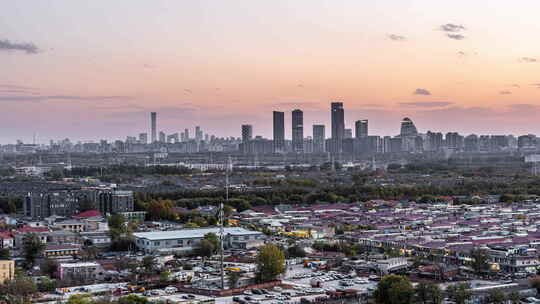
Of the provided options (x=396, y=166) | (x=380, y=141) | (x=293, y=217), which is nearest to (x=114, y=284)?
(x=293, y=217)

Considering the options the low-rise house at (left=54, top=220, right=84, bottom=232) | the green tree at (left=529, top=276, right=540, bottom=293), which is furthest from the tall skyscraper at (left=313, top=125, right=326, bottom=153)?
the green tree at (left=529, top=276, right=540, bottom=293)

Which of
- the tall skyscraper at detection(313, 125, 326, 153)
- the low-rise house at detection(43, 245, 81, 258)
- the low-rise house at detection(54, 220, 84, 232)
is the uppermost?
Result: the tall skyscraper at detection(313, 125, 326, 153)

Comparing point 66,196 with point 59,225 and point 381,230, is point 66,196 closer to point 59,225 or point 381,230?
point 59,225

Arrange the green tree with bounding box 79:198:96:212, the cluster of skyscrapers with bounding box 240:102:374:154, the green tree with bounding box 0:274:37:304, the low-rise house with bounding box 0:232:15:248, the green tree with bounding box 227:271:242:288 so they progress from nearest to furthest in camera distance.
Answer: the green tree with bounding box 0:274:37:304 < the green tree with bounding box 227:271:242:288 < the low-rise house with bounding box 0:232:15:248 < the green tree with bounding box 79:198:96:212 < the cluster of skyscrapers with bounding box 240:102:374:154

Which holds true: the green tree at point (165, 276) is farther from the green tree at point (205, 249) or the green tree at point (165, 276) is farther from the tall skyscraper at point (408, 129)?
the tall skyscraper at point (408, 129)

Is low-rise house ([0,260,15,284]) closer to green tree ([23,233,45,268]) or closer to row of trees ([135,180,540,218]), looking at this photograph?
green tree ([23,233,45,268])

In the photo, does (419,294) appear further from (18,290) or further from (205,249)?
(205,249)
